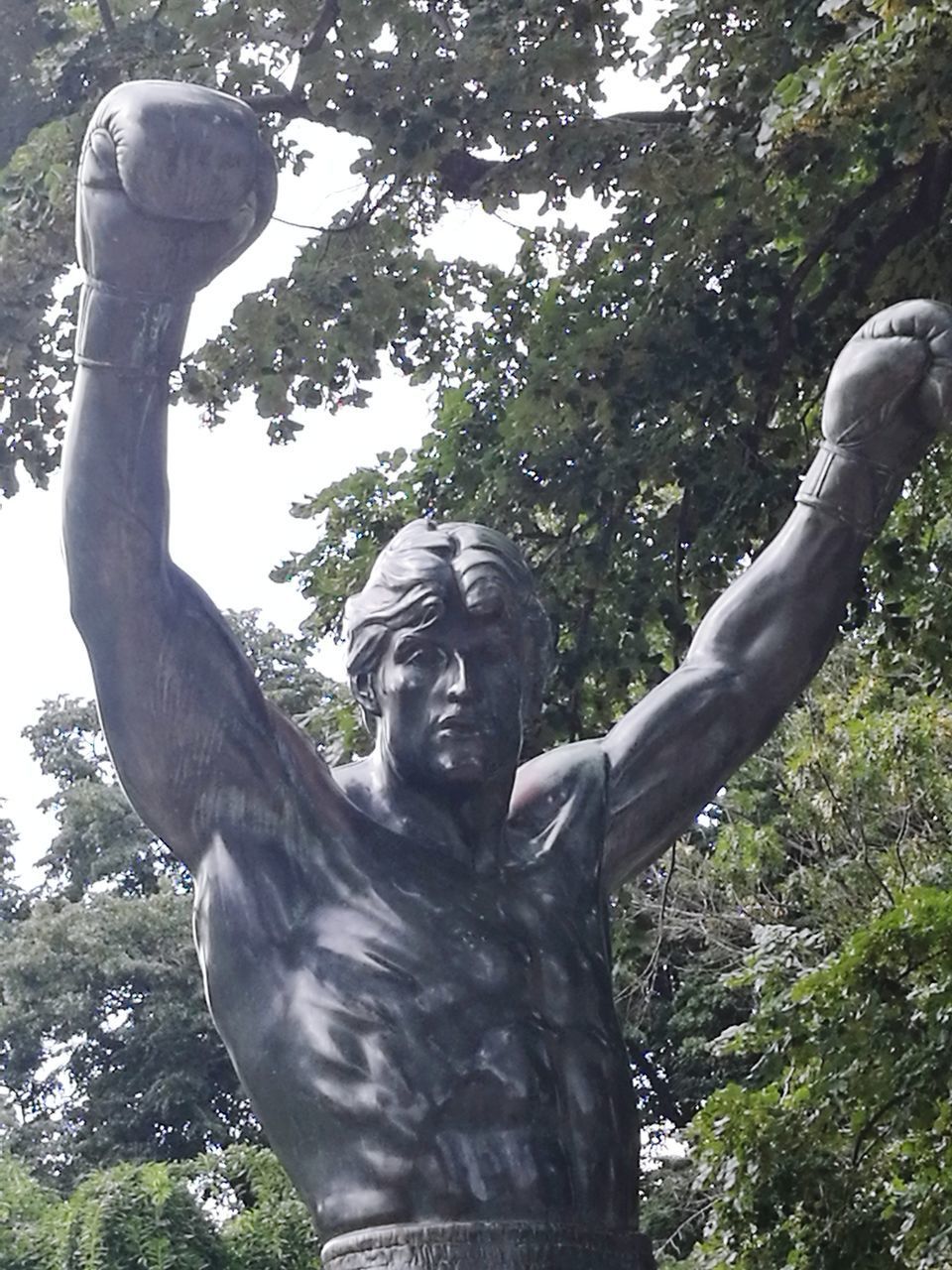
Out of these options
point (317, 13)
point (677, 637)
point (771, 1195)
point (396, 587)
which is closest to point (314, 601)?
point (677, 637)

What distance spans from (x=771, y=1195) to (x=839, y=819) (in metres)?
6.37

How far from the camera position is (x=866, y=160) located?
23.6 feet

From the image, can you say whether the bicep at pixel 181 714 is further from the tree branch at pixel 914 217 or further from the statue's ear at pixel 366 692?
the tree branch at pixel 914 217

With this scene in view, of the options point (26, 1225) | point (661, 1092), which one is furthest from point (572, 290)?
point (661, 1092)

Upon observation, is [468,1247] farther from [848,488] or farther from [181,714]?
[848,488]

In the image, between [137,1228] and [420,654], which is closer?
[420,654]

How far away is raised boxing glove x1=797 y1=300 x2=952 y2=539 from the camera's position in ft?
9.19

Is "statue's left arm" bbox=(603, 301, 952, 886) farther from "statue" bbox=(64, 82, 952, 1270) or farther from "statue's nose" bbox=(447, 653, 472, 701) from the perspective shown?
"statue's nose" bbox=(447, 653, 472, 701)

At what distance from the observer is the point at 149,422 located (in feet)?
7.71

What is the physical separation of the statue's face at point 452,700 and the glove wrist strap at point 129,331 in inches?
16.4

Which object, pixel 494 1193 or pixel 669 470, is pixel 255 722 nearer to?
pixel 494 1193

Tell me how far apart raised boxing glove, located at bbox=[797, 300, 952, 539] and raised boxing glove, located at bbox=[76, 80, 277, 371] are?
2.83 feet

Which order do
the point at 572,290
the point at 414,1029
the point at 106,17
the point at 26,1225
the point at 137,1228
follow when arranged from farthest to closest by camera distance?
the point at 26,1225 < the point at 137,1228 < the point at 572,290 < the point at 106,17 < the point at 414,1029

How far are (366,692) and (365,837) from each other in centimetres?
18
